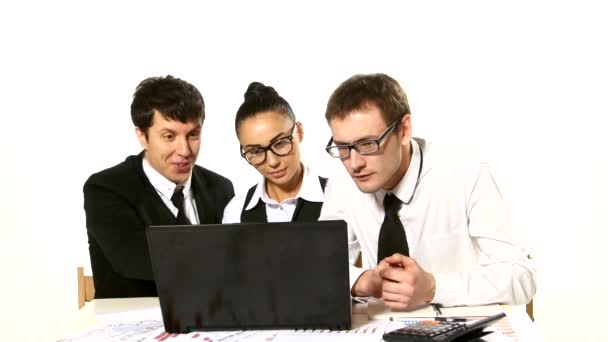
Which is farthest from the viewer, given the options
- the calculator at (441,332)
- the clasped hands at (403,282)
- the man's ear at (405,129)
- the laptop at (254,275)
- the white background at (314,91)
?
the white background at (314,91)

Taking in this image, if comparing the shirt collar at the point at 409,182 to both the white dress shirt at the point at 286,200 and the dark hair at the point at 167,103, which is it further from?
the dark hair at the point at 167,103

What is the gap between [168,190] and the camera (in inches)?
106

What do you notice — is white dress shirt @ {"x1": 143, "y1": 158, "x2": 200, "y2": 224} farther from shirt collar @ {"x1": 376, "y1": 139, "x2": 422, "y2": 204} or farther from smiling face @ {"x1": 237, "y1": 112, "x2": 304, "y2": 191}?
shirt collar @ {"x1": 376, "y1": 139, "x2": 422, "y2": 204}

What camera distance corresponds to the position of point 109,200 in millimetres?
2689

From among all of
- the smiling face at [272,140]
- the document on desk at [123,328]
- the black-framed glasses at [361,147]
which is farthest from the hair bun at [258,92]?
the document on desk at [123,328]

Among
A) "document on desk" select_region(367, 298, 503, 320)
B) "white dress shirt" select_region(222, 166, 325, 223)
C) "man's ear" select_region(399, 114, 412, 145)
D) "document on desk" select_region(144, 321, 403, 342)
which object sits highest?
"man's ear" select_region(399, 114, 412, 145)

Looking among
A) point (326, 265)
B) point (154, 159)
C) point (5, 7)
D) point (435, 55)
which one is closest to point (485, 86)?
point (435, 55)

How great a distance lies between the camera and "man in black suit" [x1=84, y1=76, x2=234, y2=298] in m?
2.60

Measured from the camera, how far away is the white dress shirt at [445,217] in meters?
1.92

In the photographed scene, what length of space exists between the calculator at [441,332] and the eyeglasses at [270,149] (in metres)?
1.14

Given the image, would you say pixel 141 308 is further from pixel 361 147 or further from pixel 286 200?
pixel 286 200

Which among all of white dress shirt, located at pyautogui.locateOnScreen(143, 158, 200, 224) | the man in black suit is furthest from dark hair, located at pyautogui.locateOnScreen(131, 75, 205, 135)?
white dress shirt, located at pyautogui.locateOnScreen(143, 158, 200, 224)

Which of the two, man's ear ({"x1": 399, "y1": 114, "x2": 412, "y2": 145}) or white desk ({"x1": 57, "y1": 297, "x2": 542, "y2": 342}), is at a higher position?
man's ear ({"x1": 399, "y1": 114, "x2": 412, "y2": 145})

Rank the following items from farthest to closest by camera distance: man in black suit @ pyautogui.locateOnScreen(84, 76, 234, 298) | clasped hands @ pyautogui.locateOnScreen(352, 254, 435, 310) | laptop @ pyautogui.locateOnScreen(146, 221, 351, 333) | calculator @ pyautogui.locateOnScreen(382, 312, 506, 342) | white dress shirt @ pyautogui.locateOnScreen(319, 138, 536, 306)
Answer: man in black suit @ pyautogui.locateOnScreen(84, 76, 234, 298), white dress shirt @ pyautogui.locateOnScreen(319, 138, 536, 306), clasped hands @ pyautogui.locateOnScreen(352, 254, 435, 310), laptop @ pyautogui.locateOnScreen(146, 221, 351, 333), calculator @ pyautogui.locateOnScreen(382, 312, 506, 342)
